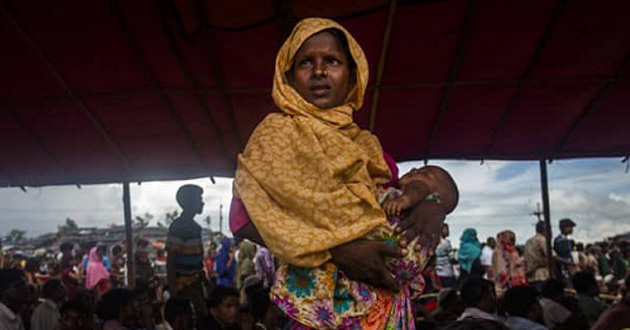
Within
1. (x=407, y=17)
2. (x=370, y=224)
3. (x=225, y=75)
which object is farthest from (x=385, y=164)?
(x=225, y=75)

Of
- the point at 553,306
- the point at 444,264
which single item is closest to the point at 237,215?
the point at 553,306

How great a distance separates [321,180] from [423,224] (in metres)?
0.26

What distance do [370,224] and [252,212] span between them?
26 cm

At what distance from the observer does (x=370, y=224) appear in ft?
4.52

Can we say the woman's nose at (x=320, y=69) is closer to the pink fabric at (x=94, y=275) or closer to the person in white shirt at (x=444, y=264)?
the pink fabric at (x=94, y=275)

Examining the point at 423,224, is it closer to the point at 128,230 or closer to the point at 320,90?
the point at 320,90

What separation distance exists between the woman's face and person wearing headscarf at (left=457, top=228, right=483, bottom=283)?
27.5 ft

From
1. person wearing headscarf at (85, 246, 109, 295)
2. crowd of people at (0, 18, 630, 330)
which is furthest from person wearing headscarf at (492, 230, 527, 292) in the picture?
crowd of people at (0, 18, 630, 330)

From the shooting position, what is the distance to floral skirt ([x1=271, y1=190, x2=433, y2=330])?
1396mm

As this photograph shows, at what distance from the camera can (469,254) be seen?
32.0 feet

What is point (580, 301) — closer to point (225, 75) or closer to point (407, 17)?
point (407, 17)

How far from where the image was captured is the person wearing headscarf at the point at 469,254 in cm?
958

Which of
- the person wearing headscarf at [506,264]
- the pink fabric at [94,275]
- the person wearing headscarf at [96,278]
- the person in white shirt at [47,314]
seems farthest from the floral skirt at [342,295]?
the person wearing headscarf at [506,264]

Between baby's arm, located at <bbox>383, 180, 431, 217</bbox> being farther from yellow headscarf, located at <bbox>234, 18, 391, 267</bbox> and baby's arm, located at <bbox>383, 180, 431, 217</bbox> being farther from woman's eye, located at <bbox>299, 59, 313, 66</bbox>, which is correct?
woman's eye, located at <bbox>299, 59, 313, 66</bbox>
